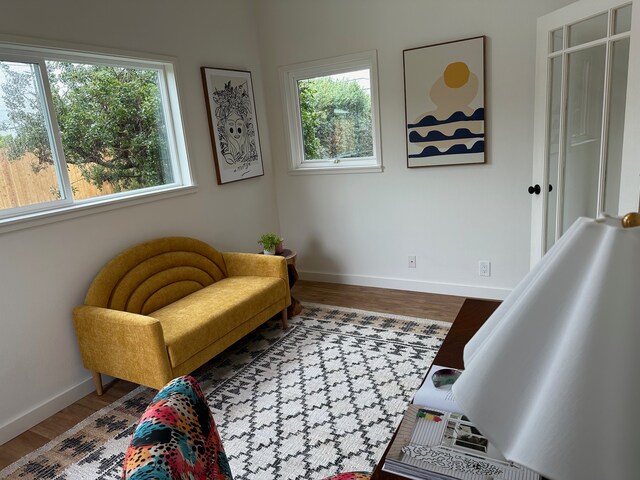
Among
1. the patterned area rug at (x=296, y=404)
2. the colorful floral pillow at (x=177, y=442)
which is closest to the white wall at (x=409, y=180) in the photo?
the patterned area rug at (x=296, y=404)

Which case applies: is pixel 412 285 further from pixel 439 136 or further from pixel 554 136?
pixel 554 136

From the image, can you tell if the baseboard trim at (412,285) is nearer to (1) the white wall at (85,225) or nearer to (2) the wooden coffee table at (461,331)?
(1) the white wall at (85,225)

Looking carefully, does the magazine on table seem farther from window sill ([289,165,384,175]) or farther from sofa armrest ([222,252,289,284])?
window sill ([289,165,384,175])

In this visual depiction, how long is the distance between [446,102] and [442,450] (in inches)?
113

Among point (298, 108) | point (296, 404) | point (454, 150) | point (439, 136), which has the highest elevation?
point (298, 108)

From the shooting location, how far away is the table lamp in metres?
0.54

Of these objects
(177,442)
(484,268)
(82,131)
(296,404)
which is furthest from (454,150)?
(177,442)

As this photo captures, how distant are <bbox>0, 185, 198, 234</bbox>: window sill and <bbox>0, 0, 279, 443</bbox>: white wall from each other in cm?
4

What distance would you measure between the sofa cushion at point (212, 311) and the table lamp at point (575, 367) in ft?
6.82

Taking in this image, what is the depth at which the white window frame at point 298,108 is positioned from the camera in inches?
148

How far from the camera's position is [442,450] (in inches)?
44.2

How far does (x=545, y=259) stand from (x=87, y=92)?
3019 mm

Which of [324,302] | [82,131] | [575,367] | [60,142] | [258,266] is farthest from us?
[324,302]

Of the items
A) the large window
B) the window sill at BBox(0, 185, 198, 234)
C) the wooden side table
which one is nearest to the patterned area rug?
the wooden side table
